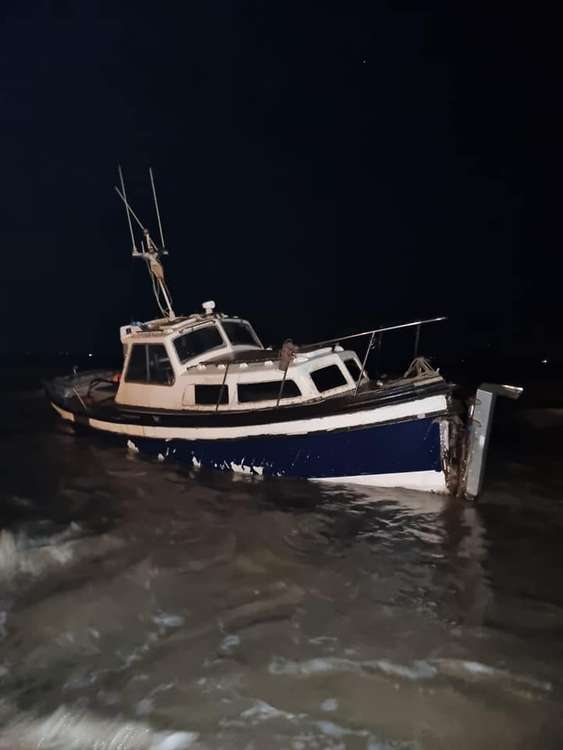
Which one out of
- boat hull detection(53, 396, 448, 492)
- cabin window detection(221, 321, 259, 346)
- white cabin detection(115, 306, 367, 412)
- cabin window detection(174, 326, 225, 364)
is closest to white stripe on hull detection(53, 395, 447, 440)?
boat hull detection(53, 396, 448, 492)

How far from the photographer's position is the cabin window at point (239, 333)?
13102mm

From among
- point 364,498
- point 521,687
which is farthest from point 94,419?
point 521,687

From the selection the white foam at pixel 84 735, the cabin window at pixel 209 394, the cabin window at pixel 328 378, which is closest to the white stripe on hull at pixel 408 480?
the cabin window at pixel 328 378

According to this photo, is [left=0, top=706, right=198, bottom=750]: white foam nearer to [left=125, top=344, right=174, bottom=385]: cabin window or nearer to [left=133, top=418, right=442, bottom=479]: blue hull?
[left=133, top=418, right=442, bottom=479]: blue hull

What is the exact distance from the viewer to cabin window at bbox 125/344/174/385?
12195mm

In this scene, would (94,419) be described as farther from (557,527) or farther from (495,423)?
(495,423)

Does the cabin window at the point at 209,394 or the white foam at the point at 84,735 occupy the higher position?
the cabin window at the point at 209,394

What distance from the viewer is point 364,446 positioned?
970 cm

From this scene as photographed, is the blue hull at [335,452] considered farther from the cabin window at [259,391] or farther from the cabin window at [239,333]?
the cabin window at [239,333]

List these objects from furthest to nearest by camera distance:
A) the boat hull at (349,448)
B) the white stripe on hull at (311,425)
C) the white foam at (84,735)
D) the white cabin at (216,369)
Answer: the white cabin at (216,369) < the boat hull at (349,448) < the white stripe on hull at (311,425) < the white foam at (84,735)

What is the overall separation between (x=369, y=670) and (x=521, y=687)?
1.37 m

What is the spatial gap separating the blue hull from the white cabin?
751 millimetres

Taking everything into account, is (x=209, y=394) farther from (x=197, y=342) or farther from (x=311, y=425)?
(x=311, y=425)

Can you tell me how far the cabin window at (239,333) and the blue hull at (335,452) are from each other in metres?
2.96
